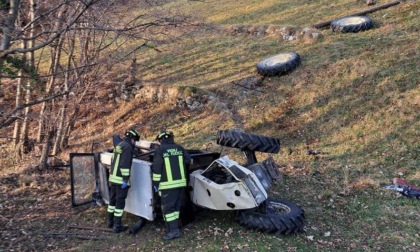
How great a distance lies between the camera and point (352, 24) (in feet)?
47.3

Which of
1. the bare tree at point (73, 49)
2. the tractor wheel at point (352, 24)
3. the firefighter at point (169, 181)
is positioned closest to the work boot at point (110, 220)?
the firefighter at point (169, 181)

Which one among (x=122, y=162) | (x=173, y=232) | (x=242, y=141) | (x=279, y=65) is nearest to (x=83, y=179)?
(x=122, y=162)

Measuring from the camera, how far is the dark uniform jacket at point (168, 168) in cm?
611

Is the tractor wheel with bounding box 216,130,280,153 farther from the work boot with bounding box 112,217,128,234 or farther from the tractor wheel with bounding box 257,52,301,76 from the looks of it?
the tractor wheel with bounding box 257,52,301,76

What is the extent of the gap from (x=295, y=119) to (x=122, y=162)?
→ 5.81 meters

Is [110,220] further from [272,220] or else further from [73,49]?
[73,49]

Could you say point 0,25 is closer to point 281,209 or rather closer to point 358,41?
point 281,209

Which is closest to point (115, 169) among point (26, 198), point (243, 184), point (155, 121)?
point (243, 184)

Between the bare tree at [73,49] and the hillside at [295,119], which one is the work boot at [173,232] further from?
the bare tree at [73,49]

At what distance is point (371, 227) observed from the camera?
20.5 ft

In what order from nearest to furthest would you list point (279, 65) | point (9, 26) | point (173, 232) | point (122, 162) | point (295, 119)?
point (9, 26) < point (173, 232) < point (122, 162) < point (295, 119) < point (279, 65)

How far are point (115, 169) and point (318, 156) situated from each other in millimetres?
4715

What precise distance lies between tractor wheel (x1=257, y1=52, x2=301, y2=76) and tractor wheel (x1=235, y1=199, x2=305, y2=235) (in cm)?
724

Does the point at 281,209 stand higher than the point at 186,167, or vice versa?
the point at 186,167
